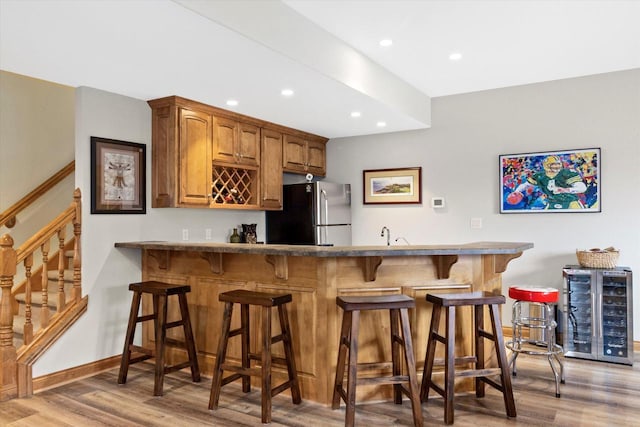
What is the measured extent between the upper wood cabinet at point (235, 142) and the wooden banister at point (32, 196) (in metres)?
1.60

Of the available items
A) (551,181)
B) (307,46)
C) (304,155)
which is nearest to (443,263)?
(307,46)

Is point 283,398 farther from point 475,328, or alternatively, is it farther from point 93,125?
point 93,125

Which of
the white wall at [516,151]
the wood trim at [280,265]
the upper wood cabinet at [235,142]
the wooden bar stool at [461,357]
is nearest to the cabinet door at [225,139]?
the upper wood cabinet at [235,142]

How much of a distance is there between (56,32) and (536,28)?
3.17 m

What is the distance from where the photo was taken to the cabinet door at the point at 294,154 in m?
5.19

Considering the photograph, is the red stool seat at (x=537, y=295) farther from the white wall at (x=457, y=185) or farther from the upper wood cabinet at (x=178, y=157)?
the upper wood cabinet at (x=178, y=157)

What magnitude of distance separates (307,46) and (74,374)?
2.96m

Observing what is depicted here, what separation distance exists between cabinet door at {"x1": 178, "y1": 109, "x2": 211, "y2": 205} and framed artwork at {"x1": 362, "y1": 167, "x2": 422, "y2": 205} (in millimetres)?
2159

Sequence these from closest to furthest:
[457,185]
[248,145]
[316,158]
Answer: [248,145] → [457,185] → [316,158]

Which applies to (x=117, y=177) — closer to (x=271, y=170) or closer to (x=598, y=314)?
(x=271, y=170)

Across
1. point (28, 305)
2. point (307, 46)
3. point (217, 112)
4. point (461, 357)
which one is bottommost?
point (461, 357)

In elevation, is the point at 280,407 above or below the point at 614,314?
below

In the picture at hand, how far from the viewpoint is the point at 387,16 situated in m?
3.08

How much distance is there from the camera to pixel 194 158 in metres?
4.03
